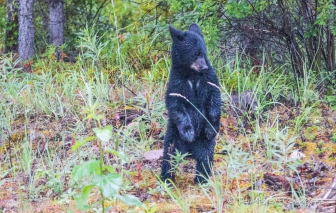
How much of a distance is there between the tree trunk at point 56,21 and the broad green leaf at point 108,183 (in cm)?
596

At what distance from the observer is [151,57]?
287 inches

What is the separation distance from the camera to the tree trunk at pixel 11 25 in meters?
9.19

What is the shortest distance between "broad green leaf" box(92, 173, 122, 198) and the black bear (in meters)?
1.19

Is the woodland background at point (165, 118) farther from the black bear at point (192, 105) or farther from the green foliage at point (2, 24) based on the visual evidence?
the green foliage at point (2, 24)

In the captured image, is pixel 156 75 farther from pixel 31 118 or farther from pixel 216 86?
pixel 216 86

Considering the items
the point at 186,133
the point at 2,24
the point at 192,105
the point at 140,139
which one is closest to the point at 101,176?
the point at 186,133

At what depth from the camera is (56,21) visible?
8.63 m

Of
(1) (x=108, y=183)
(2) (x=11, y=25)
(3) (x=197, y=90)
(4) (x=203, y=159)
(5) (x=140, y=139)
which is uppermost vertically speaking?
(2) (x=11, y=25)

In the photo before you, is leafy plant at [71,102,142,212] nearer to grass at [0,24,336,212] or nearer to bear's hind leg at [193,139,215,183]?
grass at [0,24,336,212]

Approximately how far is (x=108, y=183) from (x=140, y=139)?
2560 mm

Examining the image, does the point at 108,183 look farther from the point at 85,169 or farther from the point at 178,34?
the point at 178,34

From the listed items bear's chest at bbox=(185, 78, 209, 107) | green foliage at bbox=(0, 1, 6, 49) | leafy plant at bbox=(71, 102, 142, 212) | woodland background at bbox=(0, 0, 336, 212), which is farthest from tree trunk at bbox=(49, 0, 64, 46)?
leafy plant at bbox=(71, 102, 142, 212)

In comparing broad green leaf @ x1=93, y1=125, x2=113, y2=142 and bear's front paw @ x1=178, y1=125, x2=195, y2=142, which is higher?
broad green leaf @ x1=93, y1=125, x2=113, y2=142

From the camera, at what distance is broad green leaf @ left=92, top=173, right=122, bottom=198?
9.68 feet
